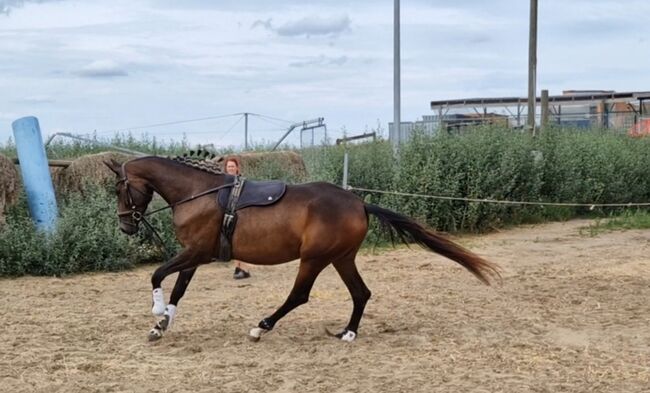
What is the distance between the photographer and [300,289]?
725cm

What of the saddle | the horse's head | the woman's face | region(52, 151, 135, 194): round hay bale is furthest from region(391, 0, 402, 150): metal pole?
the horse's head

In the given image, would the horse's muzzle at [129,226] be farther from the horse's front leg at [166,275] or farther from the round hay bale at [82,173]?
the round hay bale at [82,173]

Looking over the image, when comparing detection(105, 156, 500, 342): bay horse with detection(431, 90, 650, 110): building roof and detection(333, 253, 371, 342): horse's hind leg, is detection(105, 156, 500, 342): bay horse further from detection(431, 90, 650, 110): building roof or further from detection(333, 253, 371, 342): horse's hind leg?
detection(431, 90, 650, 110): building roof

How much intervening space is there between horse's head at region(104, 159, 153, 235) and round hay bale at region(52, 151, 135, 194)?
5478 millimetres

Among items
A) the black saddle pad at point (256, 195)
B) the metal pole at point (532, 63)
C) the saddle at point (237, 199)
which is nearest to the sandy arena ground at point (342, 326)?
the saddle at point (237, 199)

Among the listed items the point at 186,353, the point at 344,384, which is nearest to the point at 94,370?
the point at 186,353

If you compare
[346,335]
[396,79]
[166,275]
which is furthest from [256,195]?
[396,79]

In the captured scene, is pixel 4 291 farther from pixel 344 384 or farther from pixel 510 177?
pixel 510 177

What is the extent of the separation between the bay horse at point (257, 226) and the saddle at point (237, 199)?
5cm

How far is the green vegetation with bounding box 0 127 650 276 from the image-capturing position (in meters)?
11.6

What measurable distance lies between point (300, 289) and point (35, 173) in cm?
639

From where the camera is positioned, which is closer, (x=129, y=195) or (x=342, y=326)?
(x=129, y=195)

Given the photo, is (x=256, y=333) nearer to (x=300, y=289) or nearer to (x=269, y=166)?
(x=300, y=289)

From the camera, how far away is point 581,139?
1892 centimetres
